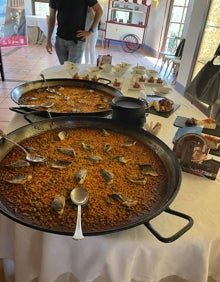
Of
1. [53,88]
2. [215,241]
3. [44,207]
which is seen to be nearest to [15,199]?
[44,207]

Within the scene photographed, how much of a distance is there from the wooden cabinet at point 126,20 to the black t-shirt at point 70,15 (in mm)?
5327

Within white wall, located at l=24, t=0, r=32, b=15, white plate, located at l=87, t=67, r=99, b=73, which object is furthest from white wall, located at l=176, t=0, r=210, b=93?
white wall, located at l=24, t=0, r=32, b=15

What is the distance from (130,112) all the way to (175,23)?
19.4 ft

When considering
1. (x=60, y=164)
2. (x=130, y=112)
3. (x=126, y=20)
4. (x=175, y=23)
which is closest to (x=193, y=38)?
(x=175, y=23)

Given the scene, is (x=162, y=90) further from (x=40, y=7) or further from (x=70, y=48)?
(x=40, y=7)

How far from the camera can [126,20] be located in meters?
7.59

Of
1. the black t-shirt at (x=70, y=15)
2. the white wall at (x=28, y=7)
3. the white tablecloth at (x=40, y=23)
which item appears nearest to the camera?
the black t-shirt at (x=70, y=15)

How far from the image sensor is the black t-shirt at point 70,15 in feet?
6.93

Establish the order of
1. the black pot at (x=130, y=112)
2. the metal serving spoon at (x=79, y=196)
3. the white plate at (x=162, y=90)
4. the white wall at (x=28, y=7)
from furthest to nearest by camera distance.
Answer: the white wall at (x=28, y=7)
the white plate at (x=162, y=90)
the black pot at (x=130, y=112)
the metal serving spoon at (x=79, y=196)

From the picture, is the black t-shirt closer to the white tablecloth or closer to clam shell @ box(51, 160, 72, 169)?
clam shell @ box(51, 160, 72, 169)

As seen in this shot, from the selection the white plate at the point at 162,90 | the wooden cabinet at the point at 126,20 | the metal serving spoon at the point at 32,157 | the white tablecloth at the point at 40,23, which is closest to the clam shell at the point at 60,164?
the metal serving spoon at the point at 32,157

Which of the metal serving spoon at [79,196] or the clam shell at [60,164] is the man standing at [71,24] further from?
the metal serving spoon at [79,196]

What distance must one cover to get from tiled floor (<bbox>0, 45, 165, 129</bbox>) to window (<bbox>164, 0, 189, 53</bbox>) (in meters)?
0.56

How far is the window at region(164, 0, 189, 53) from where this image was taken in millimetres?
5652
